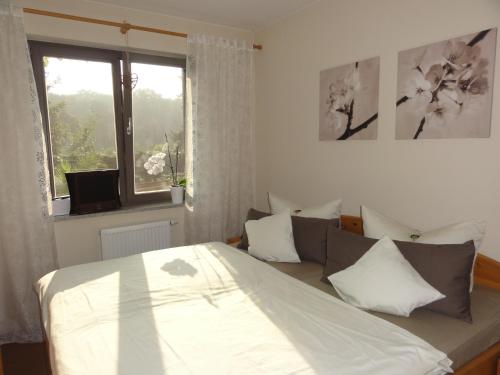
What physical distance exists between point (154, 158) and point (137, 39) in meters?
1.06

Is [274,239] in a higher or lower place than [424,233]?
lower

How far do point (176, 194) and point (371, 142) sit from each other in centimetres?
188

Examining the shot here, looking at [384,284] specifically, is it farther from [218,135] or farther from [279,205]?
[218,135]

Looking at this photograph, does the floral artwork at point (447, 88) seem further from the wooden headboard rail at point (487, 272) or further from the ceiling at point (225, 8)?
the ceiling at point (225, 8)

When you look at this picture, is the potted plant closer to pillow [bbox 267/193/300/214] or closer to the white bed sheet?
pillow [bbox 267/193/300/214]

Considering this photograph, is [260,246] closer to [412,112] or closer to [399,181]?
[399,181]

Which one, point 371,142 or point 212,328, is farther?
point 371,142

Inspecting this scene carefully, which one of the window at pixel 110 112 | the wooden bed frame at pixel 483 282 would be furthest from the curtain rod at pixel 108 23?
the wooden bed frame at pixel 483 282

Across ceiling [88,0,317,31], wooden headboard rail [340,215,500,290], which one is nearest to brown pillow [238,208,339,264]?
wooden headboard rail [340,215,500,290]

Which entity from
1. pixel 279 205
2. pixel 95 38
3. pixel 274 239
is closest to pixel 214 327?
pixel 274 239

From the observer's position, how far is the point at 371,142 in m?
2.61

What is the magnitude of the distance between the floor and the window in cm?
121

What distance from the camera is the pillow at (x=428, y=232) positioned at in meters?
1.91

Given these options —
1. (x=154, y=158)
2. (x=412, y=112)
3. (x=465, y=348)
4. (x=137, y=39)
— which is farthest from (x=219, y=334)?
(x=137, y=39)
